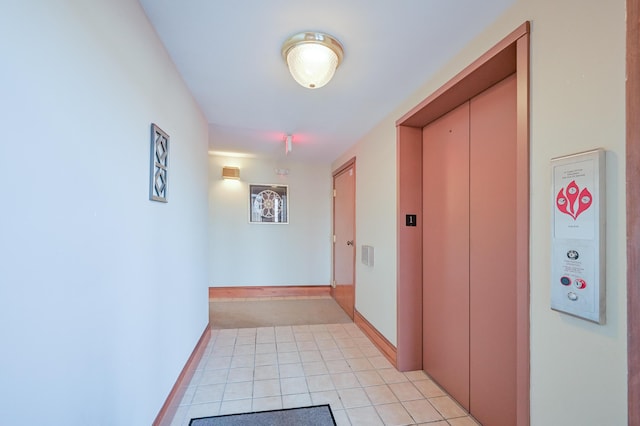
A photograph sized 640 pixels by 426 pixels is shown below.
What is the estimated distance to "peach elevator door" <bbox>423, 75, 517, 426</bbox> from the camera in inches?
58.5

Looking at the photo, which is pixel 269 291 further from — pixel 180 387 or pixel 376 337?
pixel 180 387

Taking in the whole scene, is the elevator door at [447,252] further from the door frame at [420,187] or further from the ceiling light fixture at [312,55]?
the ceiling light fixture at [312,55]

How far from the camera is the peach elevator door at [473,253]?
149 centimetres

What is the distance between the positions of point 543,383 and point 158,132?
2.17 m

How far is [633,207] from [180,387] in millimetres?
2481

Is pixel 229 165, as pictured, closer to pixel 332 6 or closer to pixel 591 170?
pixel 332 6

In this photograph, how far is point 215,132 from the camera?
3.13 m

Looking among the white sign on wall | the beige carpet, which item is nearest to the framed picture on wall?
the beige carpet

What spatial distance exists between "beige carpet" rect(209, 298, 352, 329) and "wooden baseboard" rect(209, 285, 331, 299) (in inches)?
6.7

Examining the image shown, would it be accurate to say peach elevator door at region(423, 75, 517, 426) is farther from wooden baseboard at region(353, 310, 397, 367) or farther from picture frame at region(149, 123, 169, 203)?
picture frame at region(149, 123, 169, 203)

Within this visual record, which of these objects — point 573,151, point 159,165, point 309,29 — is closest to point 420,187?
point 573,151

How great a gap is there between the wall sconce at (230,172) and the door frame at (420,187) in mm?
2835

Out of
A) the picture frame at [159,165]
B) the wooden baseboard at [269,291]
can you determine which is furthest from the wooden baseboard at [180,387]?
the wooden baseboard at [269,291]

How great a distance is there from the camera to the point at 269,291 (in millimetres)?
4523
